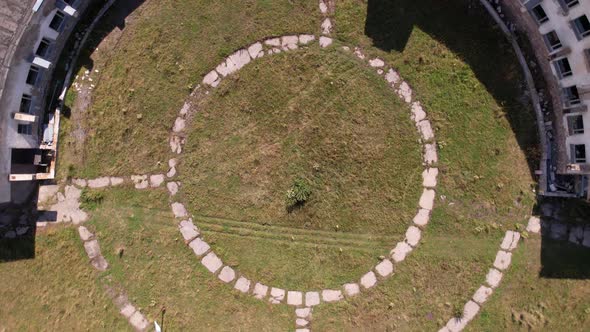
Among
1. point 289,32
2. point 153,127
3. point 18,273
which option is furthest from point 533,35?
point 18,273

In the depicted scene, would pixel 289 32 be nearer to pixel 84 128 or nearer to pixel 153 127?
pixel 153 127

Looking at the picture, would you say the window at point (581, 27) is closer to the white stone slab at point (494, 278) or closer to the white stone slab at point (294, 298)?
the white stone slab at point (494, 278)

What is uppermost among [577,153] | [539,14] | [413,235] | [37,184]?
[539,14]

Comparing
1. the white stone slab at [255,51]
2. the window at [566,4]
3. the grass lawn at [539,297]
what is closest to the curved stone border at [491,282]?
the grass lawn at [539,297]

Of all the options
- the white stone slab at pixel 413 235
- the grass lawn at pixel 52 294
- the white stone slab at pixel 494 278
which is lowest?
the grass lawn at pixel 52 294

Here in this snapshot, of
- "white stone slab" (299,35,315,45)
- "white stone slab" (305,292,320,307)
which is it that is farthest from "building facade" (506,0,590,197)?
"white stone slab" (305,292,320,307)

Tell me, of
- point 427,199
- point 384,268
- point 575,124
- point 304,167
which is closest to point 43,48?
point 304,167

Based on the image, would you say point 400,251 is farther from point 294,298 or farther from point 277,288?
point 277,288
